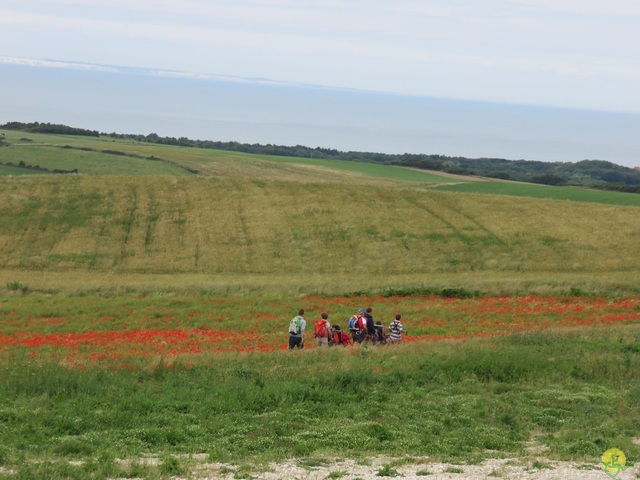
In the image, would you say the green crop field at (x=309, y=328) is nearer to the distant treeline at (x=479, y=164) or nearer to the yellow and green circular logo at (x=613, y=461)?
the yellow and green circular logo at (x=613, y=461)

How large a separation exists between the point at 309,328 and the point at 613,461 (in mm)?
15699

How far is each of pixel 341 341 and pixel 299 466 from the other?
1073 centimetres

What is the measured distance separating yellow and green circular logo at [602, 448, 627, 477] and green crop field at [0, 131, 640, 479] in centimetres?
22

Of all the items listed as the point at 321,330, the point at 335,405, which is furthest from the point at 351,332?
the point at 335,405

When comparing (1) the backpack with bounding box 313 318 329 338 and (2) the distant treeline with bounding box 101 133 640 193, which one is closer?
(1) the backpack with bounding box 313 318 329 338

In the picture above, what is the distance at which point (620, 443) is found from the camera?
13562mm

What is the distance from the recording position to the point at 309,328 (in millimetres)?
27297

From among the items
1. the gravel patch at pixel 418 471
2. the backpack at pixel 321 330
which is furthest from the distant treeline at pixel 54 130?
the gravel patch at pixel 418 471

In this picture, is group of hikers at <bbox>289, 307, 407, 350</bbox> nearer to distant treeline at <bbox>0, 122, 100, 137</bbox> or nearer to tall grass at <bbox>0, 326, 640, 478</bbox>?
tall grass at <bbox>0, 326, 640, 478</bbox>

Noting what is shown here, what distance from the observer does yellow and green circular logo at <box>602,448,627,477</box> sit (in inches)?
474

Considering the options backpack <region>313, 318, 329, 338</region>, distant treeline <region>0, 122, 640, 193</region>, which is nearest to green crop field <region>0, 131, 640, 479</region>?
backpack <region>313, 318, 329, 338</region>

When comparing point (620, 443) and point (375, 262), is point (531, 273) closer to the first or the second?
point (375, 262)

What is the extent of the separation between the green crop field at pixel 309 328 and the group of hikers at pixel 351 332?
731 millimetres

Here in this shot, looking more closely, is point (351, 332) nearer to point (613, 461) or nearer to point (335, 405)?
point (335, 405)
